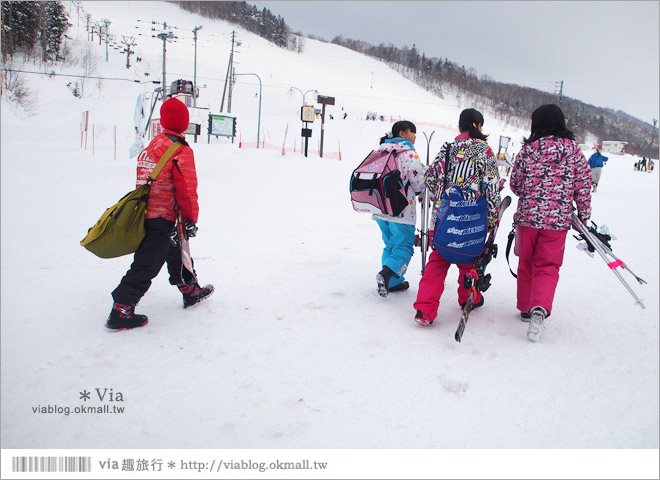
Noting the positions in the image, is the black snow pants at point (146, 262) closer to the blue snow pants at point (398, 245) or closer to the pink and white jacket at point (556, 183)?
the blue snow pants at point (398, 245)

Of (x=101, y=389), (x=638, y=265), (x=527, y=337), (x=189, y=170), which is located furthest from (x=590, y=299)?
(x=101, y=389)

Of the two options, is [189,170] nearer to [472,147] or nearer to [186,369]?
[186,369]

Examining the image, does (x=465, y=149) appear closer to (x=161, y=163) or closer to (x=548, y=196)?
(x=548, y=196)

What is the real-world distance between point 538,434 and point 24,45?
35914mm

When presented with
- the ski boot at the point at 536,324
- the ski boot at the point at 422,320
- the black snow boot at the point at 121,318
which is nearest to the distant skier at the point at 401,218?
the ski boot at the point at 422,320

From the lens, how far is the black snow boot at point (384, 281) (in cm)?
368

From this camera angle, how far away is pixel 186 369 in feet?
8.18

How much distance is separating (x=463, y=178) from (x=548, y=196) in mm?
608

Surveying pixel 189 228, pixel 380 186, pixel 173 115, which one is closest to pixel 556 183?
pixel 380 186

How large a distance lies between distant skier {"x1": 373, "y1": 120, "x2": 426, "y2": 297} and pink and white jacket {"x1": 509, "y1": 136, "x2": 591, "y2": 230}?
33.3 inches

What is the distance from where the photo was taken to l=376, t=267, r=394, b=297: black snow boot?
3680mm

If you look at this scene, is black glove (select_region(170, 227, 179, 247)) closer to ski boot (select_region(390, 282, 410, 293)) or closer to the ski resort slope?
the ski resort slope

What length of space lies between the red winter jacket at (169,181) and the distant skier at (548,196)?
7.82ft

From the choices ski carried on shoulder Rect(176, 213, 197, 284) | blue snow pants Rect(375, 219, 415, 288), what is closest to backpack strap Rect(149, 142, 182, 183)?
ski carried on shoulder Rect(176, 213, 197, 284)
